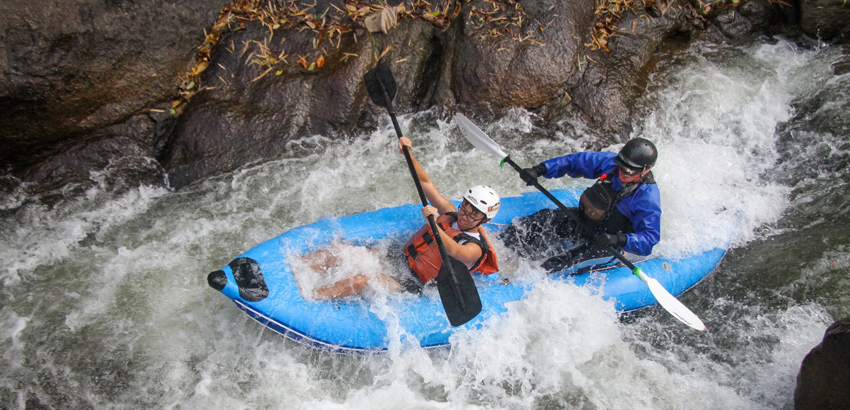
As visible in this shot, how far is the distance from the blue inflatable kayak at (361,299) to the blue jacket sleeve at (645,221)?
0.44 m

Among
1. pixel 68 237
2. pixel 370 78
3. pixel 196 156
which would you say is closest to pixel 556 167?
pixel 370 78

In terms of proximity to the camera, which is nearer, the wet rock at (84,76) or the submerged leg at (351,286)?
the submerged leg at (351,286)

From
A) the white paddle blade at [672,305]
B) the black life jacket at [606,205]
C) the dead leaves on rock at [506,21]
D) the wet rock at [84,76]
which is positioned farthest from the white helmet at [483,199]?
the wet rock at [84,76]

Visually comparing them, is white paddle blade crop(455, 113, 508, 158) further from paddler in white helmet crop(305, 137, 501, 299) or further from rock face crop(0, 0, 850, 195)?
paddler in white helmet crop(305, 137, 501, 299)

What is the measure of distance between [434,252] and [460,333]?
0.61 metres

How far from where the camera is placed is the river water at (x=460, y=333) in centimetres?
389

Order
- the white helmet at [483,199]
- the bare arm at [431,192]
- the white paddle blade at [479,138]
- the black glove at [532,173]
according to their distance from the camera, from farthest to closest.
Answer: the white paddle blade at [479,138] → the black glove at [532,173] → the bare arm at [431,192] → the white helmet at [483,199]

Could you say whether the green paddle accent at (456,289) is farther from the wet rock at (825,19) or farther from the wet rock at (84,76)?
the wet rock at (825,19)

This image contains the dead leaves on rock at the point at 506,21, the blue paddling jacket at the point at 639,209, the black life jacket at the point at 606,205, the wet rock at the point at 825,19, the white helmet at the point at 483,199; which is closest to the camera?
the white helmet at the point at 483,199

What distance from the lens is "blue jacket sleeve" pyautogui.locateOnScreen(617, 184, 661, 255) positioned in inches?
156

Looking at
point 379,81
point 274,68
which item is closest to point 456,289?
point 379,81

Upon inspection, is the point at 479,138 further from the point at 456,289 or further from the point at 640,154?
the point at 456,289

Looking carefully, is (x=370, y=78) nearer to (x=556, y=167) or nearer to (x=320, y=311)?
(x=556, y=167)

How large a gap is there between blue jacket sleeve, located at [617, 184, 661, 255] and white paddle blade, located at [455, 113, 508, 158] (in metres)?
1.18
